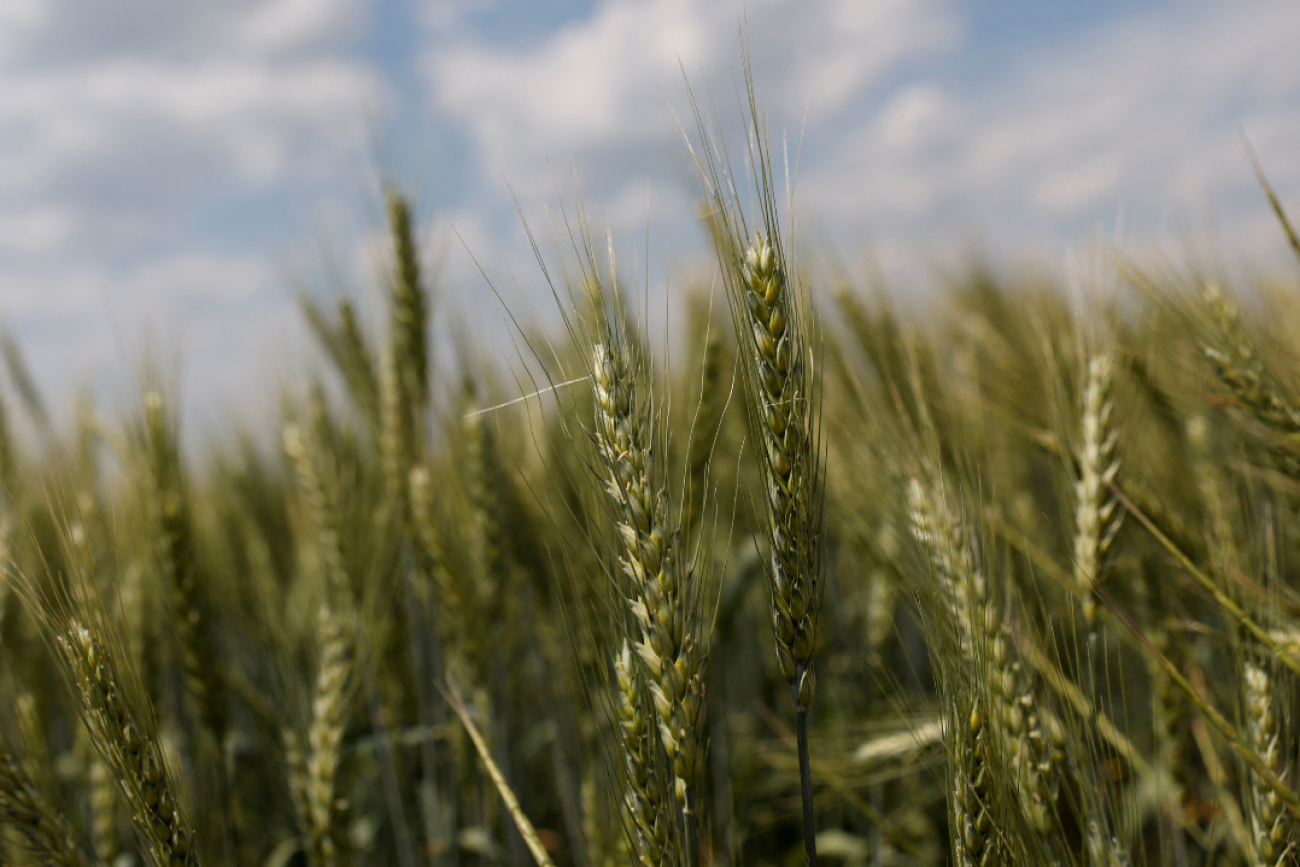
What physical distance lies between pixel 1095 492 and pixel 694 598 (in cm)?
94

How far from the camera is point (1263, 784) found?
1241 millimetres

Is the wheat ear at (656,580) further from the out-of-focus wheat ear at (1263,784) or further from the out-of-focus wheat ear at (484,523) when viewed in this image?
the out-of-focus wheat ear at (484,523)

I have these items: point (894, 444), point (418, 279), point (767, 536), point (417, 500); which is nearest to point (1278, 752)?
point (894, 444)

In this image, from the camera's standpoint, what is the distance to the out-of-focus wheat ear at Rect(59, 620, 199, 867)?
1.17m

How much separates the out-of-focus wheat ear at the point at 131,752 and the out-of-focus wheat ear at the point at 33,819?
0.22 m

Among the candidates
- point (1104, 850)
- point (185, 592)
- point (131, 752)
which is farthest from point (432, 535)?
point (1104, 850)

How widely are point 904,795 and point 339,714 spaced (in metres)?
2.25

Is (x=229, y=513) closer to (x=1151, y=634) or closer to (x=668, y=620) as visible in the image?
(x=668, y=620)

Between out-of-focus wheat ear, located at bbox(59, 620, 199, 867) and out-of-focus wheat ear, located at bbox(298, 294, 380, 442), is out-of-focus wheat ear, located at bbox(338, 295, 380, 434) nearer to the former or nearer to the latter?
out-of-focus wheat ear, located at bbox(298, 294, 380, 442)

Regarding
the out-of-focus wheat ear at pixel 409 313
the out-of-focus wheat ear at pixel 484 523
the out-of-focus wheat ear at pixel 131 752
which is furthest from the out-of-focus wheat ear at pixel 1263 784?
the out-of-focus wheat ear at pixel 409 313

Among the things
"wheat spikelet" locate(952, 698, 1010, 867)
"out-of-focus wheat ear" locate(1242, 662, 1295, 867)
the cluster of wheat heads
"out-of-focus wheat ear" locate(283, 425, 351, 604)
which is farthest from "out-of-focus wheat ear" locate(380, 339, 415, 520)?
"out-of-focus wheat ear" locate(1242, 662, 1295, 867)

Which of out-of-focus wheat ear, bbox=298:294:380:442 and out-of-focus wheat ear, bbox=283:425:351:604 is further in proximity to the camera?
out-of-focus wheat ear, bbox=298:294:380:442

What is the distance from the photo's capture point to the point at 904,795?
303cm

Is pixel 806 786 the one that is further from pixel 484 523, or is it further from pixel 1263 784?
pixel 484 523
